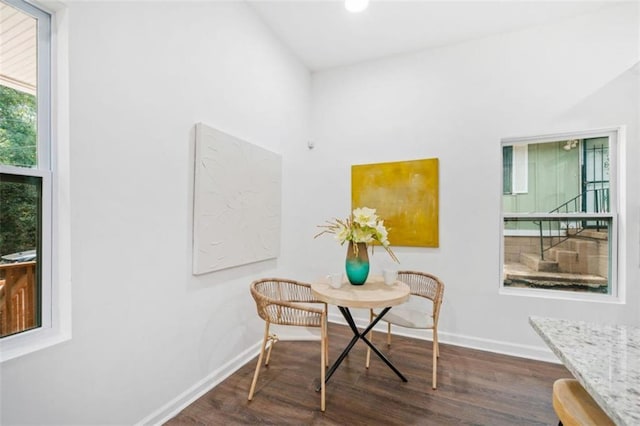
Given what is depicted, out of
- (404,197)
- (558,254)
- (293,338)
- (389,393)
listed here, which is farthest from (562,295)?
(293,338)

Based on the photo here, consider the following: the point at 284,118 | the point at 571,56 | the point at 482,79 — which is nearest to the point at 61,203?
the point at 284,118

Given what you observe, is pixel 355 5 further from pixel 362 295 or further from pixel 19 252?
pixel 19 252

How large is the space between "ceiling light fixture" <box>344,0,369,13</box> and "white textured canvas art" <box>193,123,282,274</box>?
4.64 ft

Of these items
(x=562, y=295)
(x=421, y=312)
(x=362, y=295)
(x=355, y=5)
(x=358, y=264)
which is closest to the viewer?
(x=362, y=295)

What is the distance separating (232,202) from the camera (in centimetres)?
238

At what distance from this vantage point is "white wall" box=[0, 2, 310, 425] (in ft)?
4.63

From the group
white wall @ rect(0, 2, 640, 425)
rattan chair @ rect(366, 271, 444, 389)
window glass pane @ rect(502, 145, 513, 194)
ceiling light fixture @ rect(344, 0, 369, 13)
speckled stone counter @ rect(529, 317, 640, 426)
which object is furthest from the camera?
window glass pane @ rect(502, 145, 513, 194)

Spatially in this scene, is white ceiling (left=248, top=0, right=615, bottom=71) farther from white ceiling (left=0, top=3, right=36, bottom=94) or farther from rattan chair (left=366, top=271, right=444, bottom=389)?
rattan chair (left=366, top=271, right=444, bottom=389)

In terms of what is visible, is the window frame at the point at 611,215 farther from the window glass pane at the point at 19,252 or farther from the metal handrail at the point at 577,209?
the window glass pane at the point at 19,252

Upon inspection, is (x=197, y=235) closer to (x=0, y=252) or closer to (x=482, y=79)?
(x=0, y=252)

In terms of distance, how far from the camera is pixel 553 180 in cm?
282

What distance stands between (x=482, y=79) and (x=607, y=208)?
166 centimetres

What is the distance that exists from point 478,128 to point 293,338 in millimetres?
2678

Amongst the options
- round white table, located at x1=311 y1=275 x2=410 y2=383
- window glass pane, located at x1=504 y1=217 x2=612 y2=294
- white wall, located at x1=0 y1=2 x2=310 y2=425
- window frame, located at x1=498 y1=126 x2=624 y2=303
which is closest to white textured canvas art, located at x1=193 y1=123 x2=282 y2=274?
white wall, located at x1=0 y1=2 x2=310 y2=425
